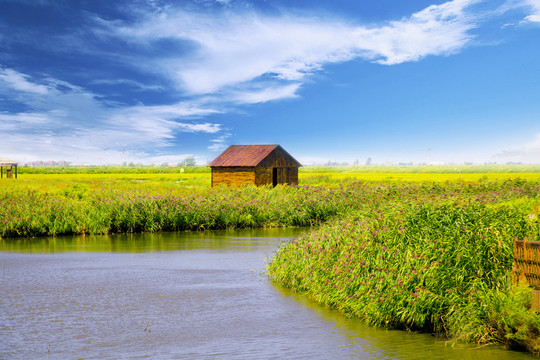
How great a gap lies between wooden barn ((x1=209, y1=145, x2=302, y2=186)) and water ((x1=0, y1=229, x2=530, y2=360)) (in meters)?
34.7

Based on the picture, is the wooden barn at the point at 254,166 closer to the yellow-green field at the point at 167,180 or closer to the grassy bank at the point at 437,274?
the yellow-green field at the point at 167,180

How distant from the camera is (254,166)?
54.9m

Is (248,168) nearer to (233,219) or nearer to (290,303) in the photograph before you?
(233,219)

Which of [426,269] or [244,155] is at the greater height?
[244,155]

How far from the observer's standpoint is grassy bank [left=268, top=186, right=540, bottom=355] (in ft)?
32.0

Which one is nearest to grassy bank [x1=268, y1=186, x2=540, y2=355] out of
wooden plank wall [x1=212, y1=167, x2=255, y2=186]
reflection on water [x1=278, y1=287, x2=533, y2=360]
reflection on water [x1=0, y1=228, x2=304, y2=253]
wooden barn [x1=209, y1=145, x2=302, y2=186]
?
reflection on water [x1=278, y1=287, x2=533, y2=360]

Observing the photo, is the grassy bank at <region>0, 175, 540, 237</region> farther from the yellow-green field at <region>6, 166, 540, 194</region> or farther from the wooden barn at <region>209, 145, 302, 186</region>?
the wooden barn at <region>209, 145, 302, 186</region>

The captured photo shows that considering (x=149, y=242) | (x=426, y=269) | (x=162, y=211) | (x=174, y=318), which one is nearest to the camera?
(x=426, y=269)

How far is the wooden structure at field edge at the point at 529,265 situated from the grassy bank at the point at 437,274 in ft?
0.70

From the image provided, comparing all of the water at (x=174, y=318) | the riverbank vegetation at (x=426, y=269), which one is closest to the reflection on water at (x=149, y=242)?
the water at (x=174, y=318)

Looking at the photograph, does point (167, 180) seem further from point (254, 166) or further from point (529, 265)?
point (529, 265)

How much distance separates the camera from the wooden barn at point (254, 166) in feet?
183

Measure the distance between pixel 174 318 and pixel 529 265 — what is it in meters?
7.17

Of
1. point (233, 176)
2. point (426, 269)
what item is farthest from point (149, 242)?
point (233, 176)
